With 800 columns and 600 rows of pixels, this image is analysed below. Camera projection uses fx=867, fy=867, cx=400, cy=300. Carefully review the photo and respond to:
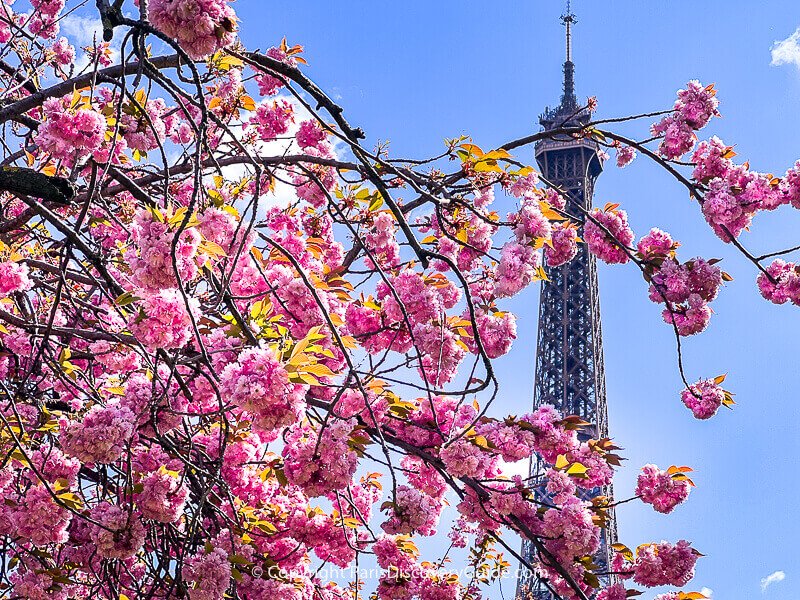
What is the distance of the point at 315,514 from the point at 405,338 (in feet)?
2.97

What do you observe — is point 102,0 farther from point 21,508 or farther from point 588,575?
point 588,575

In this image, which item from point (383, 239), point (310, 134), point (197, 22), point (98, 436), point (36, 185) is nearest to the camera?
point (197, 22)

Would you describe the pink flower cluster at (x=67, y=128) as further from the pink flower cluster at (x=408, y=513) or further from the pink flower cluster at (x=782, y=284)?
the pink flower cluster at (x=782, y=284)

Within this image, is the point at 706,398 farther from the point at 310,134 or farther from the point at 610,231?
the point at 310,134

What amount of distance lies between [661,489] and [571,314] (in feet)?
97.5

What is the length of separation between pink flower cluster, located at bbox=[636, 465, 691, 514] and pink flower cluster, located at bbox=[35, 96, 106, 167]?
124 inches

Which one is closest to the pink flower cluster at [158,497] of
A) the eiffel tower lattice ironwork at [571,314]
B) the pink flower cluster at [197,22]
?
the pink flower cluster at [197,22]

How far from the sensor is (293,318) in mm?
3430

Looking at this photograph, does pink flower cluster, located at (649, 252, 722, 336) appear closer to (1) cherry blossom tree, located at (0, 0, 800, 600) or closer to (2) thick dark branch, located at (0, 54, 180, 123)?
(1) cherry blossom tree, located at (0, 0, 800, 600)

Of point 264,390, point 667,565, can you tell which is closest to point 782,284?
point 667,565

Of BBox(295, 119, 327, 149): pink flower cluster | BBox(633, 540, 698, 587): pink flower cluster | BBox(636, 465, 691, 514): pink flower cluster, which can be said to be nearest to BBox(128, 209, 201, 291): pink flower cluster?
BBox(295, 119, 327, 149): pink flower cluster

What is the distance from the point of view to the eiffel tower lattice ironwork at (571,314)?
3225cm

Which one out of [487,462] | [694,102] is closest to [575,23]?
[694,102]

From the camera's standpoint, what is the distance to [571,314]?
111 ft
